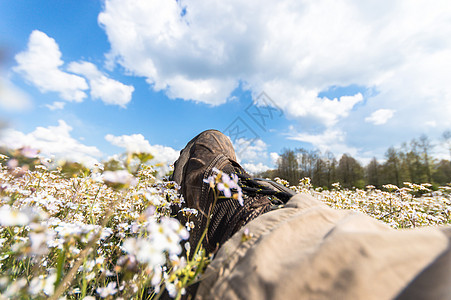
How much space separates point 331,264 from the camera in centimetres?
65

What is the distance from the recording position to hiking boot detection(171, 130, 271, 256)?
1.27m

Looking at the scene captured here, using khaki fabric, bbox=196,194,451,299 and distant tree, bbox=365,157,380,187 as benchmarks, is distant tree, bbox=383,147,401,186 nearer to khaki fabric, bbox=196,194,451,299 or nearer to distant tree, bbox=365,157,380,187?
distant tree, bbox=365,157,380,187

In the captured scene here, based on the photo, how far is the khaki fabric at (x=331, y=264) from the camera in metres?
0.59

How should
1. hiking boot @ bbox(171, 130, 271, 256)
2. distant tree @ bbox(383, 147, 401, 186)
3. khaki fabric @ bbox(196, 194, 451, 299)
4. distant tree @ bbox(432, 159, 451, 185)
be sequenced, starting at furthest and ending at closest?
distant tree @ bbox(383, 147, 401, 186)
distant tree @ bbox(432, 159, 451, 185)
hiking boot @ bbox(171, 130, 271, 256)
khaki fabric @ bbox(196, 194, 451, 299)

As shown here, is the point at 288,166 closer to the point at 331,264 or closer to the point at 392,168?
the point at 392,168

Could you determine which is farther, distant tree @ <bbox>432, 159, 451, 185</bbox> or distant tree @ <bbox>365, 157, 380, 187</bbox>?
distant tree @ <bbox>365, 157, 380, 187</bbox>

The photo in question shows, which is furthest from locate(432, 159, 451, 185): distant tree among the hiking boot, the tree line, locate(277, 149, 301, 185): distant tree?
the hiking boot

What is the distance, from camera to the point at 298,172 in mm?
25156

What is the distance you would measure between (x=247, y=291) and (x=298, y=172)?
2620cm

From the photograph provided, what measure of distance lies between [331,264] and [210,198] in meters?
1.10

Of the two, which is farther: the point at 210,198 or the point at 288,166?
the point at 288,166

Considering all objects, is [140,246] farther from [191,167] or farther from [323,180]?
[323,180]

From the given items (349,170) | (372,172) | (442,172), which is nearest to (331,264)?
(442,172)

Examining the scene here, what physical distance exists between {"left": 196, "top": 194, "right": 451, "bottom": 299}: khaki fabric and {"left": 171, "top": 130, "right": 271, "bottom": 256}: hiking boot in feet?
0.44
